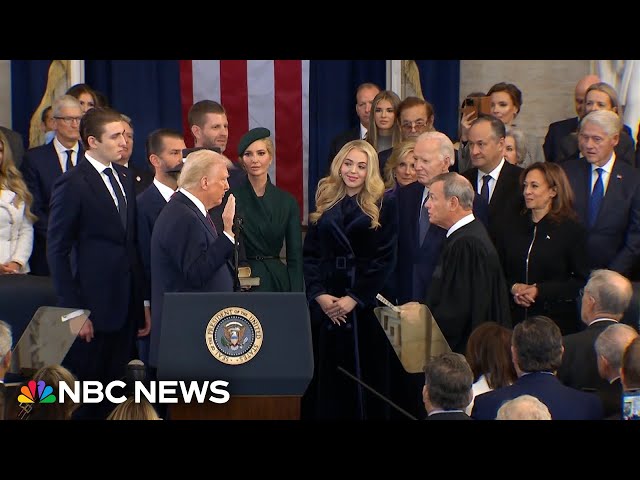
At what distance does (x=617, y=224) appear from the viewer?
26.2 ft

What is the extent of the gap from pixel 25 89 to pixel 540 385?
523 centimetres

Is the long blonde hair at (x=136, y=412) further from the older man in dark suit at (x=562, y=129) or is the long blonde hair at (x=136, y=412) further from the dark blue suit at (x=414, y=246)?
the older man in dark suit at (x=562, y=129)

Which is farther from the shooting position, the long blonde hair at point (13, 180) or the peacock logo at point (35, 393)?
the long blonde hair at point (13, 180)

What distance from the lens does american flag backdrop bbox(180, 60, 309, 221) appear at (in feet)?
33.3

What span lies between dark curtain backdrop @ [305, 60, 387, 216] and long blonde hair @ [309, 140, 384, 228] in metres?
2.35

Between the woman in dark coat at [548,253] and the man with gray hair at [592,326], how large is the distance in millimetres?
728

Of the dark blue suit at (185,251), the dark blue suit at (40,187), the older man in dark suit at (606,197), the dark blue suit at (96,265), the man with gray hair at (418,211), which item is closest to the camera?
the dark blue suit at (185,251)

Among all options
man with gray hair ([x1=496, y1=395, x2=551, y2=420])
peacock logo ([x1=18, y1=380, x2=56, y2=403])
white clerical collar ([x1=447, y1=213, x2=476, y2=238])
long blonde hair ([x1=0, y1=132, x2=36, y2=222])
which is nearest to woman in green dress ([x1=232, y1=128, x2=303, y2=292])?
white clerical collar ([x1=447, y1=213, x2=476, y2=238])

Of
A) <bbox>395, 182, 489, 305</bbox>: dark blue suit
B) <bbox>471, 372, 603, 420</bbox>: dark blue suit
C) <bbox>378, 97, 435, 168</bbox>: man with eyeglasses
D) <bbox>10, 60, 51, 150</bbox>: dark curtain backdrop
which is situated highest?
<bbox>10, 60, 51, 150</bbox>: dark curtain backdrop

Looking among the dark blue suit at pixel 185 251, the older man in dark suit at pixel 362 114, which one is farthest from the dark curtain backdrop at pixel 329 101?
the dark blue suit at pixel 185 251

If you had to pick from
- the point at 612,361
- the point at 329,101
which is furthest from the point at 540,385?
the point at 329,101

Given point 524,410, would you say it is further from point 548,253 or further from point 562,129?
point 562,129

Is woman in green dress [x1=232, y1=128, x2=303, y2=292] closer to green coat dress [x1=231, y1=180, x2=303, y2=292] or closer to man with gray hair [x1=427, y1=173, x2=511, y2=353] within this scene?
green coat dress [x1=231, y1=180, x2=303, y2=292]

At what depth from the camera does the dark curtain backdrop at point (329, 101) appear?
399 inches
